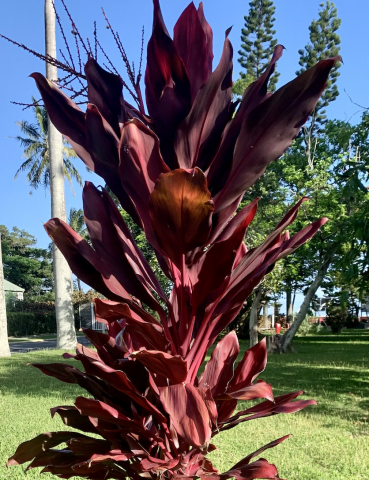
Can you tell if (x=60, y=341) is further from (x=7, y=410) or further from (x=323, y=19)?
(x=323, y=19)

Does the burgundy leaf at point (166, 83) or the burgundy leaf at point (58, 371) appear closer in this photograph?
the burgundy leaf at point (166, 83)

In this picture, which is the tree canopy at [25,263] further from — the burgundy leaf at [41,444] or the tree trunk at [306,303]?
the burgundy leaf at [41,444]


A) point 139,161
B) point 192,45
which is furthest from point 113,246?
point 192,45

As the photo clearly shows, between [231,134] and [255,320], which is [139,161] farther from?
[255,320]

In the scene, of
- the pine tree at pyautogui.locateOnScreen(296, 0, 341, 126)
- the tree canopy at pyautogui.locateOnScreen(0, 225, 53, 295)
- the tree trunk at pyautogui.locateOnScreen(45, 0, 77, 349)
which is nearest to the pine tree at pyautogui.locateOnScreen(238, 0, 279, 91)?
the pine tree at pyautogui.locateOnScreen(296, 0, 341, 126)

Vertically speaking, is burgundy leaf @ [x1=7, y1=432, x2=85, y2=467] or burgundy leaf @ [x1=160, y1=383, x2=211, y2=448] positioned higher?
burgundy leaf @ [x1=160, y1=383, x2=211, y2=448]

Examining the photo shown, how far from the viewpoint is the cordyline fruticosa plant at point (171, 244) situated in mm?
1044

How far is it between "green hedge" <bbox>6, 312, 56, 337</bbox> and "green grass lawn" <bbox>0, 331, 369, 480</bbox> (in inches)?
755

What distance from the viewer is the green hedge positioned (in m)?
27.8

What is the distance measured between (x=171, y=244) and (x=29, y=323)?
98.8 feet

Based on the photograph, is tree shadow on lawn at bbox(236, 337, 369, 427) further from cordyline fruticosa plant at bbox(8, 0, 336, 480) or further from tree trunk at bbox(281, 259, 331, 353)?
cordyline fruticosa plant at bbox(8, 0, 336, 480)

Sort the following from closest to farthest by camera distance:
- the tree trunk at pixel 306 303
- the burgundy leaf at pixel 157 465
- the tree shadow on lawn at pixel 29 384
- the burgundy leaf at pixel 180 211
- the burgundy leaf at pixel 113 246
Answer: the burgundy leaf at pixel 180 211, the burgundy leaf at pixel 157 465, the burgundy leaf at pixel 113 246, the tree shadow on lawn at pixel 29 384, the tree trunk at pixel 306 303

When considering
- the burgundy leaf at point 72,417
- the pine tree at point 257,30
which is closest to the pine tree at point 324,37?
the pine tree at point 257,30

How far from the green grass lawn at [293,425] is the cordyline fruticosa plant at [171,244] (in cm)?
288
